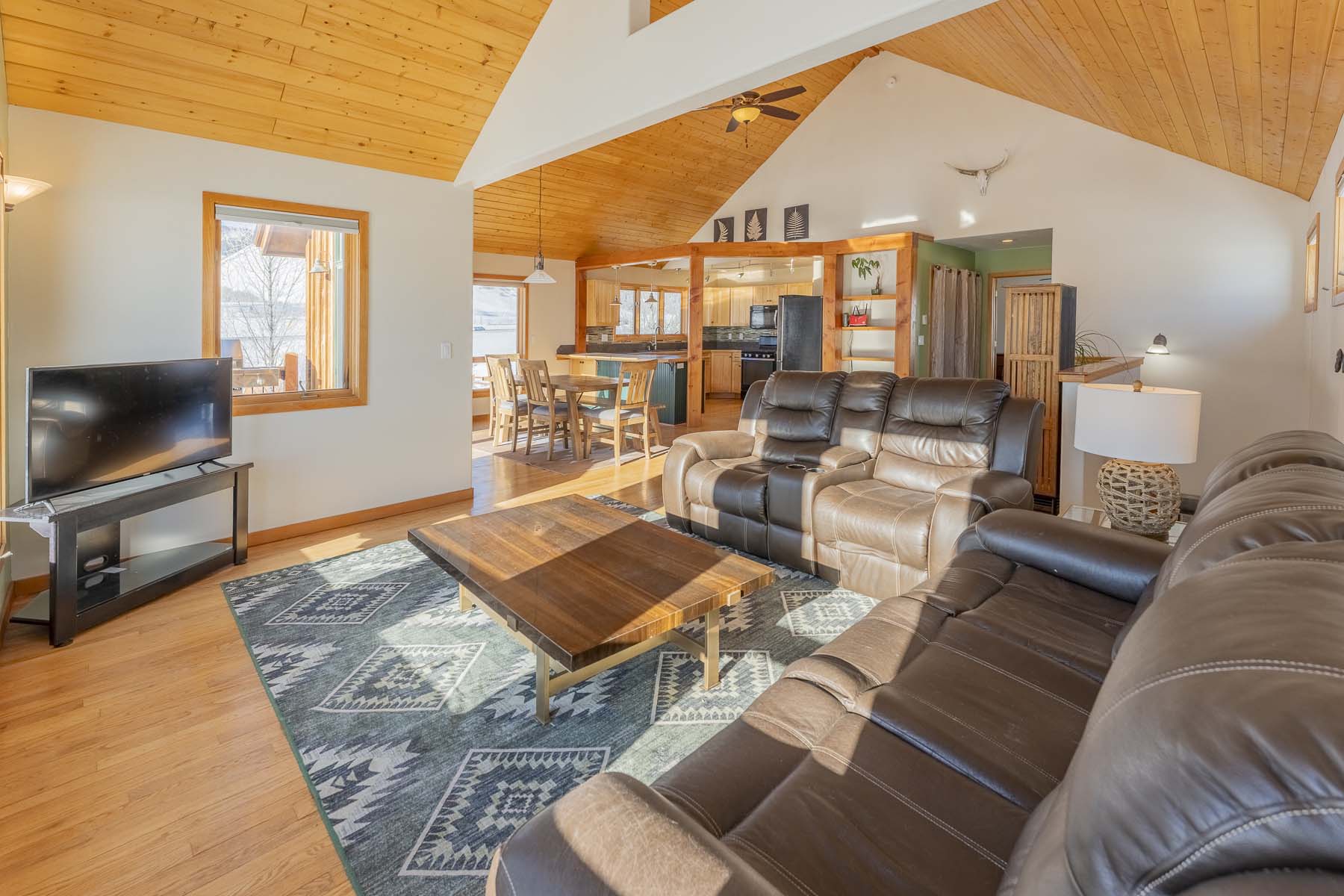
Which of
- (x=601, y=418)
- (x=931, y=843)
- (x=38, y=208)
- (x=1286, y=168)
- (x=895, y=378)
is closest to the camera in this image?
(x=931, y=843)

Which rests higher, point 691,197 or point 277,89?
point 691,197

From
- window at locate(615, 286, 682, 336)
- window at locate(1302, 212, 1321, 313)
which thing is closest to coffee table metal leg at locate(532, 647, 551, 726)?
window at locate(1302, 212, 1321, 313)

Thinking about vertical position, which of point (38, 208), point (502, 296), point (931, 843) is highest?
point (502, 296)

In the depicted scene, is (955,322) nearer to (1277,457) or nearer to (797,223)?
(797,223)

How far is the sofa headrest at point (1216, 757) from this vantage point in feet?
1.64

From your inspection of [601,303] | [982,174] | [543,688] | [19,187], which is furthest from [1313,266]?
[601,303]

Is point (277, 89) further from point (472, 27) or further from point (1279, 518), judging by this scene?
point (1279, 518)

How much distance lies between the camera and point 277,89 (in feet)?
11.7

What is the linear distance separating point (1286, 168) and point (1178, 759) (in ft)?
18.8

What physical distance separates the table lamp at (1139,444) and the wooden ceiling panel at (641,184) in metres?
5.55

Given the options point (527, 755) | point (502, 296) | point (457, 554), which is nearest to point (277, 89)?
point (457, 554)

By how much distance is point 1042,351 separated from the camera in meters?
4.43

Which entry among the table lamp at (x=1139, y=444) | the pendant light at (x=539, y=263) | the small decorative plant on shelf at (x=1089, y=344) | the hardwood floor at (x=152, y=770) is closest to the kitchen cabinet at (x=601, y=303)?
the pendant light at (x=539, y=263)

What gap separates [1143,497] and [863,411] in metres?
1.54
